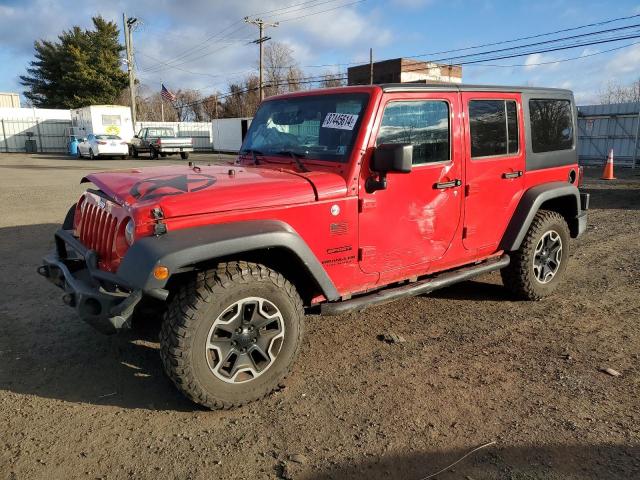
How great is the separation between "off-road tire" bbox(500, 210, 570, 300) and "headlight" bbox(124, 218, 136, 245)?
353 cm

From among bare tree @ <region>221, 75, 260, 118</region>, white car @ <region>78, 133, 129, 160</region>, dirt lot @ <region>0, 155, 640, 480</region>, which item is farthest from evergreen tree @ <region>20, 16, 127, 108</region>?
dirt lot @ <region>0, 155, 640, 480</region>

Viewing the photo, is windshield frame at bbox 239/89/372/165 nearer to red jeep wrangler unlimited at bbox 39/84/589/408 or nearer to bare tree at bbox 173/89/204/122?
red jeep wrangler unlimited at bbox 39/84/589/408

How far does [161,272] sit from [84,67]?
51.8m

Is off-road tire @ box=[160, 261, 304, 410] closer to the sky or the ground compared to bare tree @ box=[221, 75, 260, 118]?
closer to the ground

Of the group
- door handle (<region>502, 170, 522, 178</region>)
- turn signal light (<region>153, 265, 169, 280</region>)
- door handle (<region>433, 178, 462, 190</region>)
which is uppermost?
door handle (<region>502, 170, 522, 178</region>)

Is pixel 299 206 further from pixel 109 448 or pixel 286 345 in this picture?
pixel 109 448

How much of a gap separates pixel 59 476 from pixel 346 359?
1.97 metres

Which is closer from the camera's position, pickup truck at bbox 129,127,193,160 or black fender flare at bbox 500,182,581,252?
black fender flare at bbox 500,182,581,252

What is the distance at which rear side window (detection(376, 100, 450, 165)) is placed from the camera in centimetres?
356

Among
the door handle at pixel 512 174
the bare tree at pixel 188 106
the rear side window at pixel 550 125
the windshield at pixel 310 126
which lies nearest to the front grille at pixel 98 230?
the windshield at pixel 310 126

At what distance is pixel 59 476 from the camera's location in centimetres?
243

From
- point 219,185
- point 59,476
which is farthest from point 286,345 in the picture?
point 59,476

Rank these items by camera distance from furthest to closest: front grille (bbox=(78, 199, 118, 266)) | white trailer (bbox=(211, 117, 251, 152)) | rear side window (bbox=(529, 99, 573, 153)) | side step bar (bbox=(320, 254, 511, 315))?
white trailer (bbox=(211, 117, 251, 152)) < rear side window (bbox=(529, 99, 573, 153)) < side step bar (bbox=(320, 254, 511, 315)) < front grille (bbox=(78, 199, 118, 266))

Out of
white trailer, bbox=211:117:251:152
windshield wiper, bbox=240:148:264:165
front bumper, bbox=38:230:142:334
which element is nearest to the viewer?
front bumper, bbox=38:230:142:334
